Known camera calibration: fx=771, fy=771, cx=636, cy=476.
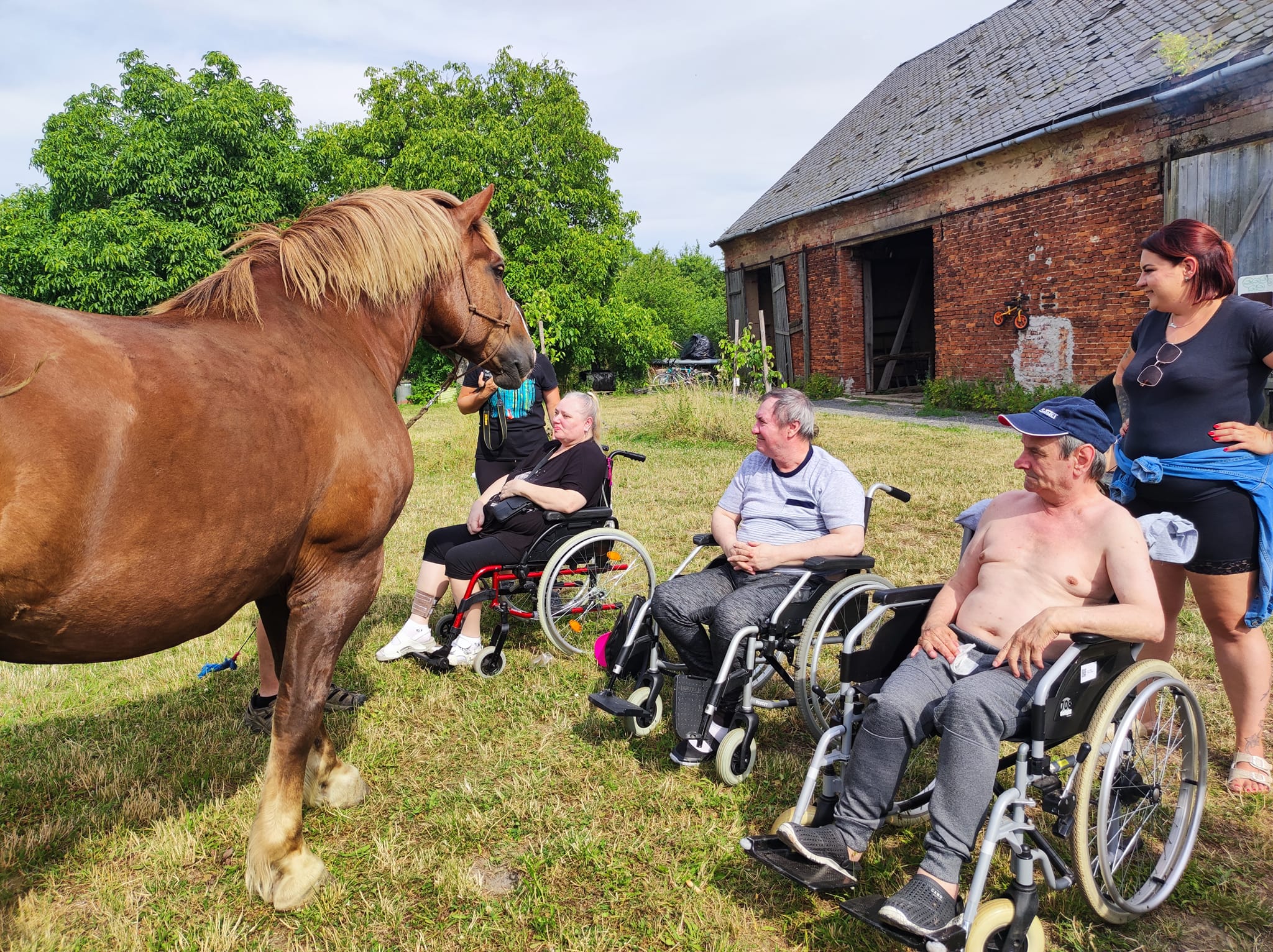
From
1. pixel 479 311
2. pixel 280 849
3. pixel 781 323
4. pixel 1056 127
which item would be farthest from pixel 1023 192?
pixel 280 849

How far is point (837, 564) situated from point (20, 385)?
8.62ft

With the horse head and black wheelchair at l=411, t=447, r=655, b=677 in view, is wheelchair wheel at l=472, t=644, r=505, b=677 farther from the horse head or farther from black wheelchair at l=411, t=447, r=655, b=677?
the horse head

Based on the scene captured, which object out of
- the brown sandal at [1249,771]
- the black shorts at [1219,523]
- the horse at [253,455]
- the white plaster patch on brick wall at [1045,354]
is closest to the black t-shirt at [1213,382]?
the black shorts at [1219,523]

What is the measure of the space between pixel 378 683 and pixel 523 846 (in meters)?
1.59

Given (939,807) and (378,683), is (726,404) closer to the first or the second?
(378,683)

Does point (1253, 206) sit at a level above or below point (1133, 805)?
above

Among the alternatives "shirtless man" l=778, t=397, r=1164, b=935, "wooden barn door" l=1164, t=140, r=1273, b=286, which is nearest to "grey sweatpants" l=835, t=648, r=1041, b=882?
"shirtless man" l=778, t=397, r=1164, b=935

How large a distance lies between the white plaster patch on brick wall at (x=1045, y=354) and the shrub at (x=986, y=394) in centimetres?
13

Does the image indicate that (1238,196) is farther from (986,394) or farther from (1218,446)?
(1218,446)

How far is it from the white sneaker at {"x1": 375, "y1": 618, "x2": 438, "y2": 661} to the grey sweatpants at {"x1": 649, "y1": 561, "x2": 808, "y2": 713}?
1.46 metres

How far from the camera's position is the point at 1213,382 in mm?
2617

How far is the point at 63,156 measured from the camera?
26078 millimetres

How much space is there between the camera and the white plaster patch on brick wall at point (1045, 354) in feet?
38.7

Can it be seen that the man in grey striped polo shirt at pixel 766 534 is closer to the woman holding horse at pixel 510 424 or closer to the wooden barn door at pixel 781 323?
the woman holding horse at pixel 510 424
